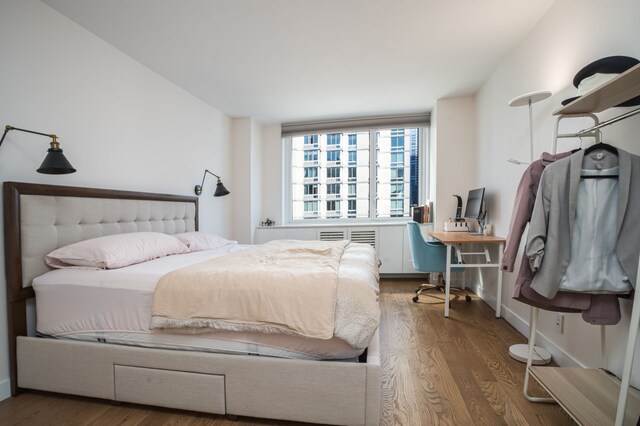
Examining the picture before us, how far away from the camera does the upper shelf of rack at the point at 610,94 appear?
103cm

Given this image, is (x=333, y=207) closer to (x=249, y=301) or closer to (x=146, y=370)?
(x=249, y=301)

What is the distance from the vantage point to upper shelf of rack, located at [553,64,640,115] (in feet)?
3.36

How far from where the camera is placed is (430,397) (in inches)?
62.6

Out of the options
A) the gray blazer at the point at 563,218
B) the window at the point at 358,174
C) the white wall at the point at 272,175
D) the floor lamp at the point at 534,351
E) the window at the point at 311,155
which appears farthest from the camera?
the window at the point at 311,155

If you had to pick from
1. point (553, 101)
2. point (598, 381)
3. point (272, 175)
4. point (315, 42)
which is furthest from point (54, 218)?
point (553, 101)

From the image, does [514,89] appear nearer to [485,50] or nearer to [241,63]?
[485,50]

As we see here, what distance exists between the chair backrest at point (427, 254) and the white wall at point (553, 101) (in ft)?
2.01

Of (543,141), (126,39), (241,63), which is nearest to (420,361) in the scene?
(543,141)

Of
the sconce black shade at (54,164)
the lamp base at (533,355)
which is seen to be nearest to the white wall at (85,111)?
the sconce black shade at (54,164)

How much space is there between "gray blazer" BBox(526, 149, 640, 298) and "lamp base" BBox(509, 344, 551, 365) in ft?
3.13

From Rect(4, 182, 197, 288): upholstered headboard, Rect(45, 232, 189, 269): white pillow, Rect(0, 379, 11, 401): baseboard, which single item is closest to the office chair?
Rect(45, 232, 189, 269): white pillow

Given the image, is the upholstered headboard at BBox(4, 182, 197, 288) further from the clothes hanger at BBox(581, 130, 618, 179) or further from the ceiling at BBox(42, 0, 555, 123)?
the clothes hanger at BBox(581, 130, 618, 179)

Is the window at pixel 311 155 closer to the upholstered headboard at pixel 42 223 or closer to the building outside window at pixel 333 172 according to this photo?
the building outside window at pixel 333 172

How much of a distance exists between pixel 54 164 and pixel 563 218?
8.93ft
